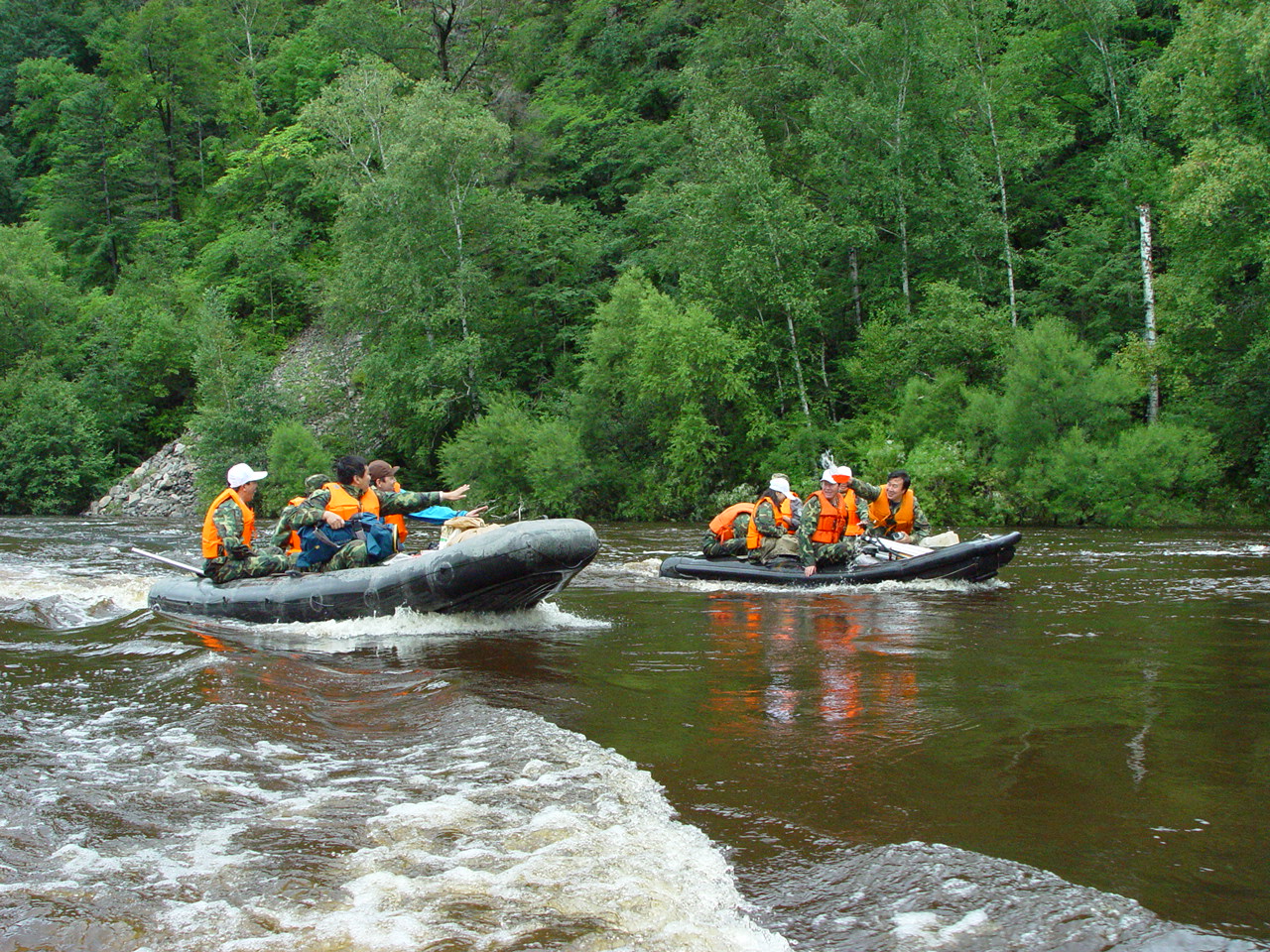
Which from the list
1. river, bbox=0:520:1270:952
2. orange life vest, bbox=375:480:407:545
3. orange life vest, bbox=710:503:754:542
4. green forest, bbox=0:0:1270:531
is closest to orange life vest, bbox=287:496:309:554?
orange life vest, bbox=375:480:407:545

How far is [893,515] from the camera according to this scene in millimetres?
11531

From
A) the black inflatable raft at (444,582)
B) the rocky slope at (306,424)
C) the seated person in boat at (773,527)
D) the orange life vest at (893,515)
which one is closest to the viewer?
the black inflatable raft at (444,582)

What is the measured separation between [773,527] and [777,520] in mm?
140

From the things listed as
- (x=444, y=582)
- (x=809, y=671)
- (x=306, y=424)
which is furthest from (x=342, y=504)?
(x=306, y=424)

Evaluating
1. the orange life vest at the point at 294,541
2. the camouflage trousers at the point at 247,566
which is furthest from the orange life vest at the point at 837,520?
the camouflage trousers at the point at 247,566

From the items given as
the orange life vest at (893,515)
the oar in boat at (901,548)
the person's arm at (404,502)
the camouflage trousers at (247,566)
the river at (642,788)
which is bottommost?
the river at (642,788)

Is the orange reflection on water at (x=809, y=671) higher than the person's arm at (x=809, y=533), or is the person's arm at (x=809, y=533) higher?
the person's arm at (x=809, y=533)

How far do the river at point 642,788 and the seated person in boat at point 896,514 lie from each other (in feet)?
10.2

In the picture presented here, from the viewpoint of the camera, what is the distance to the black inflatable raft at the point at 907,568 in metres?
10.5

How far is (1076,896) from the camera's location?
3.14 m

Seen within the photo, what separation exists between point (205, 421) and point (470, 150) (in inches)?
434

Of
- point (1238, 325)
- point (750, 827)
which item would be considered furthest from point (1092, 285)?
point (750, 827)

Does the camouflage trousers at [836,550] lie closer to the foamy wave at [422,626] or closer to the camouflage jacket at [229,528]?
the foamy wave at [422,626]

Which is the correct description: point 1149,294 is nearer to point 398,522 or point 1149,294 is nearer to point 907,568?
point 907,568
